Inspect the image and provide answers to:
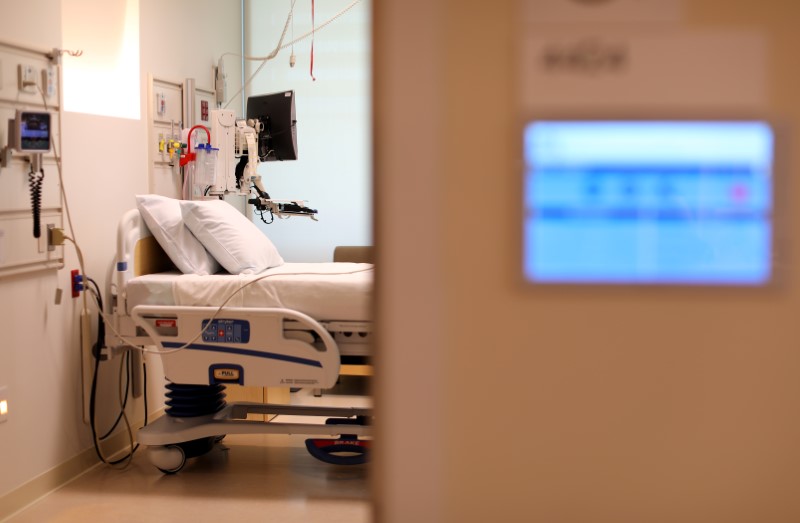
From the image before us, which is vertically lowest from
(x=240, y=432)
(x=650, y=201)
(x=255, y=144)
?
(x=240, y=432)

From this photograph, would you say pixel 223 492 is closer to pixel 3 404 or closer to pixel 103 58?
pixel 3 404

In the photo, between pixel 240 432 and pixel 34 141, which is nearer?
pixel 34 141

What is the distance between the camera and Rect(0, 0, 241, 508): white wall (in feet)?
11.8

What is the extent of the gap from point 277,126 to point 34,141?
132 cm

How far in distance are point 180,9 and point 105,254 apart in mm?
1673

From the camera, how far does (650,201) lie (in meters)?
1.36

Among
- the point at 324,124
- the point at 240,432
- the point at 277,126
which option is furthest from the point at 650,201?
the point at 324,124

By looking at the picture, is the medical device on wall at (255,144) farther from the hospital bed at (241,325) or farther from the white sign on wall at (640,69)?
the white sign on wall at (640,69)

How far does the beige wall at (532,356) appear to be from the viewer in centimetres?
140

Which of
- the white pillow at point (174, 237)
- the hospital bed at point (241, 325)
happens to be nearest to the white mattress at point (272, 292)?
the hospital bed at point (241, 325)

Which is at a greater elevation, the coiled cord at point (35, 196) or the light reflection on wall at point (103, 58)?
the light reflection on wall at point (103, 58)

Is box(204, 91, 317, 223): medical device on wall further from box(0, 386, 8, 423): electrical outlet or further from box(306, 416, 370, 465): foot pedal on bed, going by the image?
box(0, 386, 8, 423): electrical outlet

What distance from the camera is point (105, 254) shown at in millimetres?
4352

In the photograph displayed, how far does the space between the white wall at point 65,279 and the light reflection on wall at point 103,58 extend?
0.04 metres
